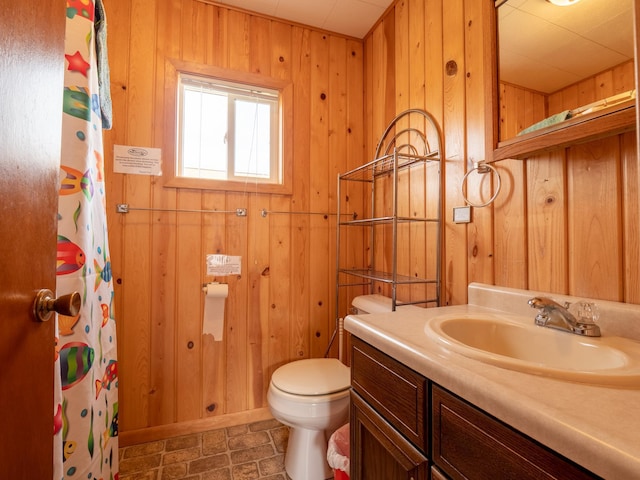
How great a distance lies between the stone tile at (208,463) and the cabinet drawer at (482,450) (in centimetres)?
125

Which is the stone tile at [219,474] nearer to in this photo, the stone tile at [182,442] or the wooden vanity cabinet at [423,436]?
the stone tile at [182,442]

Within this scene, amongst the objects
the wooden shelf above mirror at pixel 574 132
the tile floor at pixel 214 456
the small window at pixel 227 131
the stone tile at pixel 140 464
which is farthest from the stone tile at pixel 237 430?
the wooden shelf above mirror at pixel 574 132

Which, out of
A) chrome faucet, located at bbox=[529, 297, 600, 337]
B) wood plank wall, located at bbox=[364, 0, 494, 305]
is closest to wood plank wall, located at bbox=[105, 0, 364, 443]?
wood plank wall, located at bbox=[364, 0, 494, 305]

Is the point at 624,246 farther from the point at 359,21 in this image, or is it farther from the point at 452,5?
the point at 359,21

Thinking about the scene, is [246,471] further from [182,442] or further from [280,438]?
[182,442]

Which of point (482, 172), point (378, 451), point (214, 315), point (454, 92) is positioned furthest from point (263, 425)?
point (454, 92)

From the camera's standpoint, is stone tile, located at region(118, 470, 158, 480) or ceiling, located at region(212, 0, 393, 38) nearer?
stone tile, located at region(118, 470, 158, 480)

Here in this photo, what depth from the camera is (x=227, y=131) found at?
6.02ft

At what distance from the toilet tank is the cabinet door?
66 cm

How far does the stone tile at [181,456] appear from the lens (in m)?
1.45

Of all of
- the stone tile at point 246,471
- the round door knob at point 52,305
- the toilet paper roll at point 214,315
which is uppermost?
the round door knob at point 52,305

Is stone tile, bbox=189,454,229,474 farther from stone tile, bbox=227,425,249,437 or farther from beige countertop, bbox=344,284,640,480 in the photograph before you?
beige countertop, bbox=344,284,640,480

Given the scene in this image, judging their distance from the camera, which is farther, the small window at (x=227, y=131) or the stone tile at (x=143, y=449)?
the small window at (x=227, y=131)

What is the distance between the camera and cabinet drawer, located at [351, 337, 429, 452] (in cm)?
66
